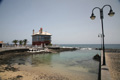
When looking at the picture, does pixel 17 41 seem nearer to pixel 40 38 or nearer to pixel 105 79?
pixel 40 38

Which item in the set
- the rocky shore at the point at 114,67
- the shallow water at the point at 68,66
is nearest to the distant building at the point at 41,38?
the shallow water at the point at 68,66

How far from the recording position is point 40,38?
35.7m

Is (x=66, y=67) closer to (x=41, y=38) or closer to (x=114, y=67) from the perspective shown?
(x=114, y=67)

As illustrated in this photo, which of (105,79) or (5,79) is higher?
(105,79)

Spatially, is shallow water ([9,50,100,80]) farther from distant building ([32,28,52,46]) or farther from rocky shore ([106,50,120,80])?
distant building ([32,28,52,46])

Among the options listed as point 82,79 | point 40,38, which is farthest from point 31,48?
point 82,79

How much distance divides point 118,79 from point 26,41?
41875 mm

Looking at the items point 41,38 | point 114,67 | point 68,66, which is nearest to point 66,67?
point 68,66

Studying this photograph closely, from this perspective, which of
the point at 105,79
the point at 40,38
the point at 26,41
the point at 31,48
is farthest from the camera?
the point at 26,41

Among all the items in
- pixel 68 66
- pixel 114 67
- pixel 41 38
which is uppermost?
pixel 41 38

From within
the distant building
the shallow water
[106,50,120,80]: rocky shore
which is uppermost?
the distant building

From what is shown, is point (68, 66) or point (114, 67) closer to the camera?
point (114, 67)

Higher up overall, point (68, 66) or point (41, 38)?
point (41, 38)

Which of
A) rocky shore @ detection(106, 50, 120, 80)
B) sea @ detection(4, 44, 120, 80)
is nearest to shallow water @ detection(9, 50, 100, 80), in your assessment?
sea @ detection(4, 44, 120, 80)
